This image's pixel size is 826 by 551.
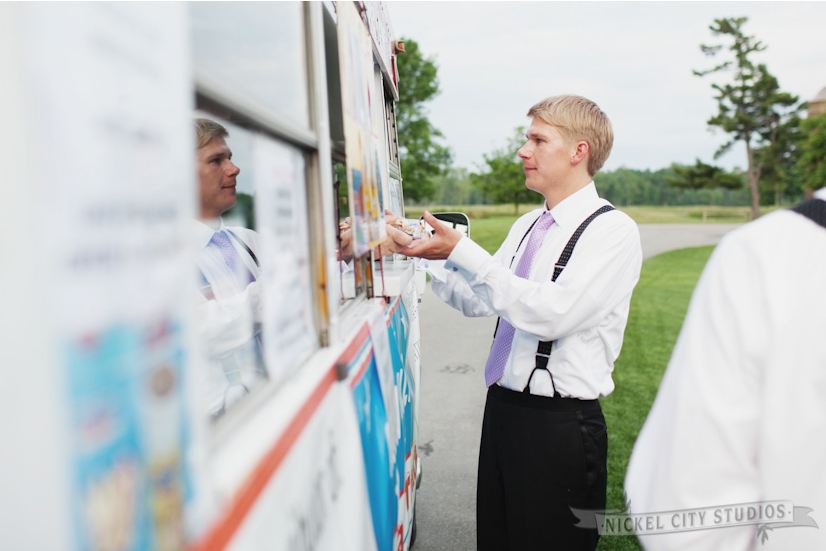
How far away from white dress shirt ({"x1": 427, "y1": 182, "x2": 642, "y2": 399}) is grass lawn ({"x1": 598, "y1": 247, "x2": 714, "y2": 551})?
1.54 m

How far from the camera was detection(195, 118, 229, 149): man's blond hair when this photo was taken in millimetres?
2287

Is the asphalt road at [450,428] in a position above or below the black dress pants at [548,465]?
below

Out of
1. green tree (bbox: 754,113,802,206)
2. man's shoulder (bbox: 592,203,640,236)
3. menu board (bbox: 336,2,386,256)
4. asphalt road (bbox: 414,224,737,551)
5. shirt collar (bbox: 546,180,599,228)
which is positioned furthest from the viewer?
green tree (bbox: 754,113,802,206)

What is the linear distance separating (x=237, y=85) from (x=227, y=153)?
4.51 ft

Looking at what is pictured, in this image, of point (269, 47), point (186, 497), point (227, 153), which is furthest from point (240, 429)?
point (227, 153)

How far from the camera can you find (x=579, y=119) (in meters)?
2.51

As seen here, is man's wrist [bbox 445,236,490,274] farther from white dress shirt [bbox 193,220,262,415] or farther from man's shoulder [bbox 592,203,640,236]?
white dress shirt [bbox 193,220,262,415]

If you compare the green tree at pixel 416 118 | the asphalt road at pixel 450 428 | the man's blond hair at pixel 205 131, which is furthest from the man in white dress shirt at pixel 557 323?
the green tree at pixel 416 118

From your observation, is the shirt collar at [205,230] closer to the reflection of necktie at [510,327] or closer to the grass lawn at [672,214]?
the reflection of necktie at [510,327]

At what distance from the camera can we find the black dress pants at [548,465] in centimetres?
242

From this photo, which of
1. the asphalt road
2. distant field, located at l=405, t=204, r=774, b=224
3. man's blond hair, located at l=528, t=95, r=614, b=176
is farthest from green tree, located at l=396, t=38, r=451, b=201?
man's blond hair, located at l=528, t=95, r=614, b=176

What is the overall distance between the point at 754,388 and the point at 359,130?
3.84ft

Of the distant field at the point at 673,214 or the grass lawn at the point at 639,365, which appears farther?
the distant field at the point at 673,214

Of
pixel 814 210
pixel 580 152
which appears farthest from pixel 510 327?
pixel 814 210
